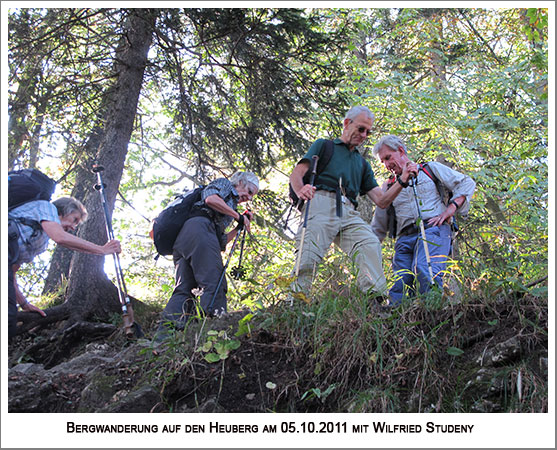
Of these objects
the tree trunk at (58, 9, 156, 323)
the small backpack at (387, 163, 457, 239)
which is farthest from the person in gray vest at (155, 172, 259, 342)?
the tree trunk at (58, 9, 156, 323)

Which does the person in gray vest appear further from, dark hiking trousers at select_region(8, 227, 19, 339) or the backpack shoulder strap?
dark hiking trousers at select_region(8, 227, 19, 339)

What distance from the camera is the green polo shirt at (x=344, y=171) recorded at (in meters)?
4.75

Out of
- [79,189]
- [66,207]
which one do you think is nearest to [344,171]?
[66,207]

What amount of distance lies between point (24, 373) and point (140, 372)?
4.17ft

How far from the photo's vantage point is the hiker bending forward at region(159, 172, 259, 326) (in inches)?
184

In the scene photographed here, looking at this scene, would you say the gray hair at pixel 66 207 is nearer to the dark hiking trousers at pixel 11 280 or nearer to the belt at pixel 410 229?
the dark hiking trousers at pixel 11 280

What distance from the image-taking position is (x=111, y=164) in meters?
6.85

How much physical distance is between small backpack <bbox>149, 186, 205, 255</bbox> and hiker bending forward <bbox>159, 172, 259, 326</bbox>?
60 millimetres

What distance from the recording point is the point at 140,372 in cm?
341

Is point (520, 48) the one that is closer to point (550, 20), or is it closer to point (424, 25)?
point (424, 25)

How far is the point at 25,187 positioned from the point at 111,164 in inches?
105

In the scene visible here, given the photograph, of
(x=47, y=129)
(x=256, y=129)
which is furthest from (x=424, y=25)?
(x=47, y=129)

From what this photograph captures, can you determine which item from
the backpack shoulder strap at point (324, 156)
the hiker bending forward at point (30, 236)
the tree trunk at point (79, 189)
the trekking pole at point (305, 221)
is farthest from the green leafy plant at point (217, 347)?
the tree trunk at point (79, 189)

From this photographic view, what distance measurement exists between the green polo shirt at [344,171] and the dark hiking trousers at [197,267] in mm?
1168
